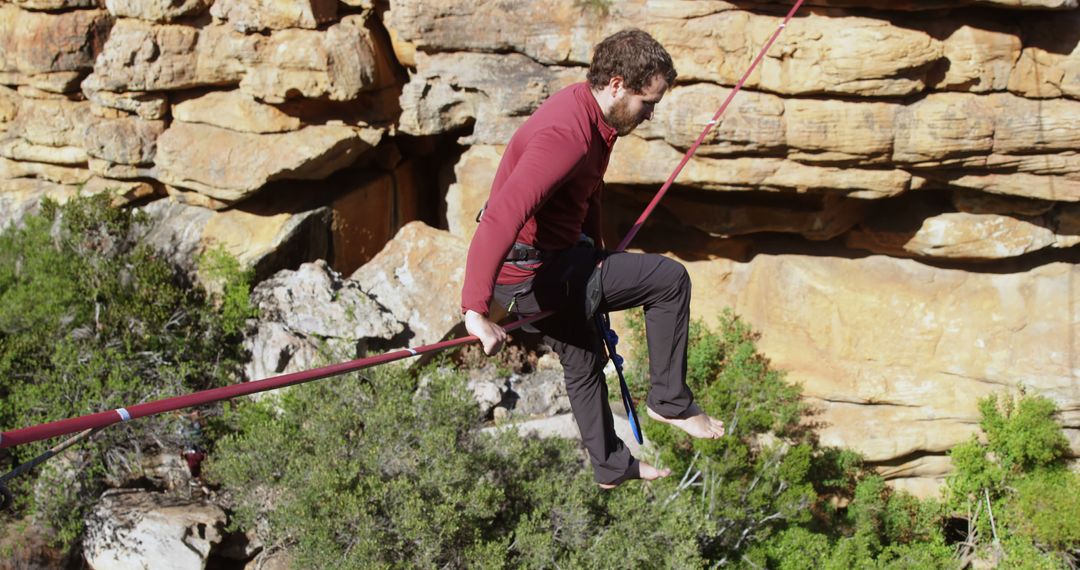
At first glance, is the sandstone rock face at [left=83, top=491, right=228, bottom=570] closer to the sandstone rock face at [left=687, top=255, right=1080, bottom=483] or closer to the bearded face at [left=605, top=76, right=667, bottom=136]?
the sandstone rock face at [left=687, top=255, right=1080, bottom=483]

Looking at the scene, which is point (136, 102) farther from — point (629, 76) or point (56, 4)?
point (629, 76)

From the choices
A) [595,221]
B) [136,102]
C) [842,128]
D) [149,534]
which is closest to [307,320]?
[149,534]

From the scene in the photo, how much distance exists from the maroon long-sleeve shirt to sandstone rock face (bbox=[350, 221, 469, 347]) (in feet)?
17.4

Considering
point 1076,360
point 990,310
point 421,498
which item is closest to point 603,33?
point 421,498

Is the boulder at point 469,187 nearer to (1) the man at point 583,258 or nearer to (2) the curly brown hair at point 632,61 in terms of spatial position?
(1) the man at point 583,258

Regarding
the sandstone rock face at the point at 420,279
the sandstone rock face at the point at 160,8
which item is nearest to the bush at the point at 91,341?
the sandstone rock face at the point at 420,279

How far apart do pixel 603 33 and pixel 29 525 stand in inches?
231

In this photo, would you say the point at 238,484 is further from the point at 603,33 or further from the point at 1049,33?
the point at 1049,33

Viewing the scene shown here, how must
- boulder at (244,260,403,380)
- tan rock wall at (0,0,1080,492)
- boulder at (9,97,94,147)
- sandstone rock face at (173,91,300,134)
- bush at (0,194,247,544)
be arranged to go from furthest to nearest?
boulder at (9,97,94,147) → sandstone rock face at (173,91,300,134) → boulder at (244,260,403,380) → bush at (0,194,247,544) → tan rock wall at (0,0,1080,492)

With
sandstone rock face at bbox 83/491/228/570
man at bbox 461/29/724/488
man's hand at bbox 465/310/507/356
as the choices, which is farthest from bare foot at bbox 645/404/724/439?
sandstone rock face at bbox 83/491/228/570

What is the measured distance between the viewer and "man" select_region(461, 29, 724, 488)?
2.68 meters

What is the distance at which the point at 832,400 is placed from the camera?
30.3 ft

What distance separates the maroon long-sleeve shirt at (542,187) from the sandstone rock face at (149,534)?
5.09m

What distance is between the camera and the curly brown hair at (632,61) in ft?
9.39
